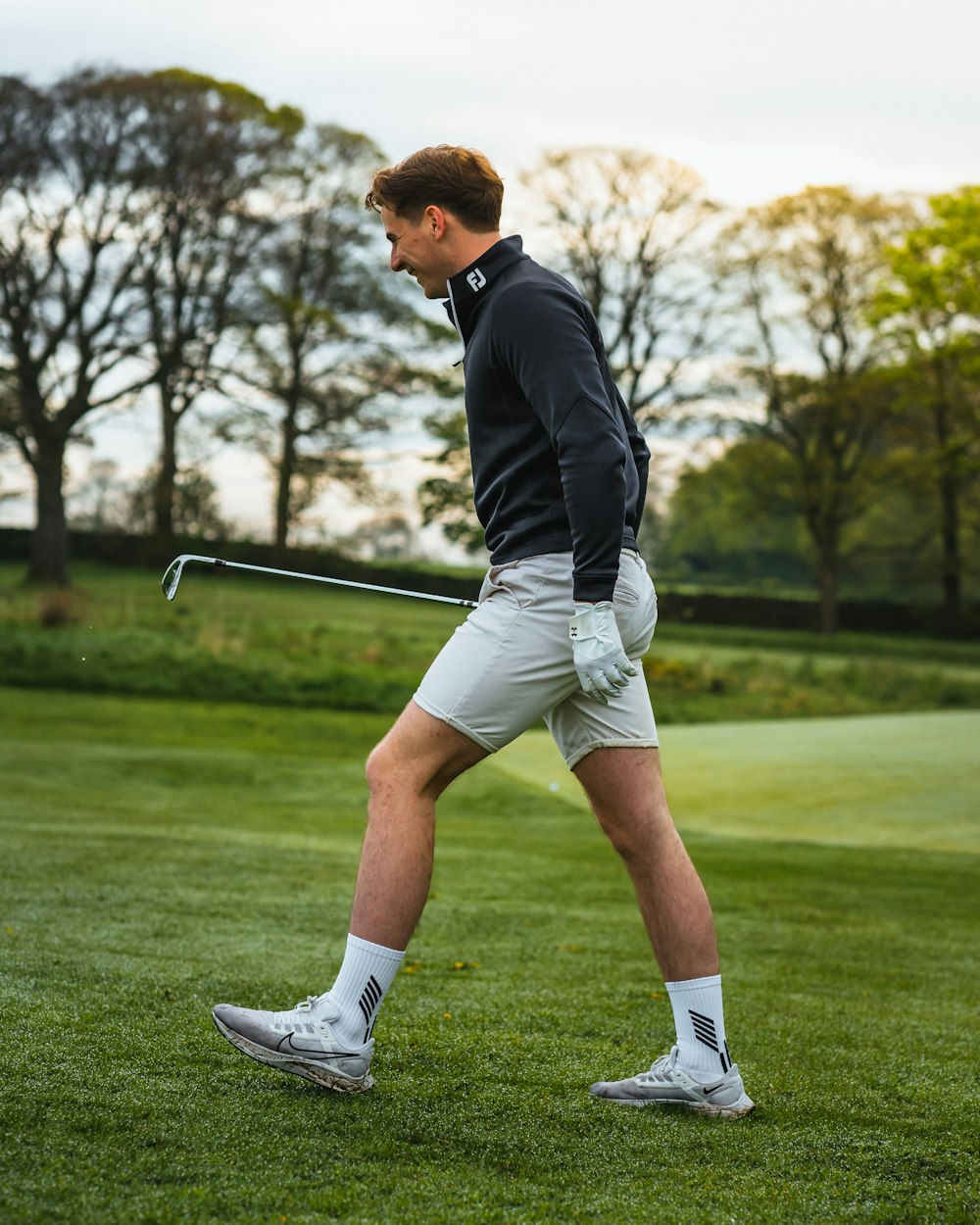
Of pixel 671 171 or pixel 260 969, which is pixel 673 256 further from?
pixel 260 969

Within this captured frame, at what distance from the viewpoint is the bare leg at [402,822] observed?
9.50ft

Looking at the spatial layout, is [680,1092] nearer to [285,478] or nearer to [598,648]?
[598,648]

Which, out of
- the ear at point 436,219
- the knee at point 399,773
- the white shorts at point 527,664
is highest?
the ear at point 436,219

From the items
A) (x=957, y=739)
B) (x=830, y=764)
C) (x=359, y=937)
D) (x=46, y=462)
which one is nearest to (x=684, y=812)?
(x=830, y=764)

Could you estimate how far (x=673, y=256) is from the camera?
35.7m

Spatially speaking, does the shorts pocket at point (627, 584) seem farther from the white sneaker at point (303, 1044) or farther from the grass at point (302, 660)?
the grass at point (302, 660)

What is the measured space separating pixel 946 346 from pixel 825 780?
1937cm

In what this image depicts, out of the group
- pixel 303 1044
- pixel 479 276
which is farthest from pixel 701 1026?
pixel 479 276

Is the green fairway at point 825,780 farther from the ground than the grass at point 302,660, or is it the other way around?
the grass at point 302,660

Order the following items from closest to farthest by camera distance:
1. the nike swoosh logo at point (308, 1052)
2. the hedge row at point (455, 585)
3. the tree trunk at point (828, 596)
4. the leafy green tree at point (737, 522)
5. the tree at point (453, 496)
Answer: the nike swoosh logo at point (308, 1052) < the tree at point (453, 496) < the hedge row at point (455, 585) < the leafy green tree at point (737, 522) < the tree trunk at point (828, 596)

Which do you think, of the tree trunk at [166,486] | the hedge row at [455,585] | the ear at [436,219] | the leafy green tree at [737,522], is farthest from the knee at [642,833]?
the leafy green tree at [737,522]

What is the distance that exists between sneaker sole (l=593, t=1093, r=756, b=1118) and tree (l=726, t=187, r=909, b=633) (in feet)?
113

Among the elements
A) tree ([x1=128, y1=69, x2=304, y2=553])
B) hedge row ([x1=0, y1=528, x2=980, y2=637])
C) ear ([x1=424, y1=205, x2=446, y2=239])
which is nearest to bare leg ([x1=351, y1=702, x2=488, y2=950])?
ear ([x1=424, y1=205, x2=446, y2=239])

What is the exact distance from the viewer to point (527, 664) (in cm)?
294
